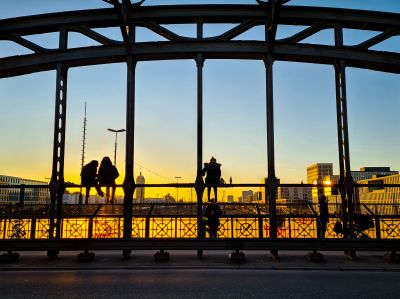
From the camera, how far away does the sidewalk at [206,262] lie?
28.7 feet

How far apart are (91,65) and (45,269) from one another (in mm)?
6024

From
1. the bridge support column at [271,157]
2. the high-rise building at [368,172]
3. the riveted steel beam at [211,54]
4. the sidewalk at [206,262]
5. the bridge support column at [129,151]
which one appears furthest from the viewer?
the high-rise building at [368,172]

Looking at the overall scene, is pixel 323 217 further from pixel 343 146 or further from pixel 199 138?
pixel 199 138

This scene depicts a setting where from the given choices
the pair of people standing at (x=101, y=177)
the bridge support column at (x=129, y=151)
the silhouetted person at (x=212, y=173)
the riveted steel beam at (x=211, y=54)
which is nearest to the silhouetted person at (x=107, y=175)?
the pair of people standing at (x=101, y=177)

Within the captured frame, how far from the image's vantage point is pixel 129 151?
1035 centimetres

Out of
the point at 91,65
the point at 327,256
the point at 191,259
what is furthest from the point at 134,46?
the point at 327,256

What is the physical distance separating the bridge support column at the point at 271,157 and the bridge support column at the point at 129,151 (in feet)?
12.8

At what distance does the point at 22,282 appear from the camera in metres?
7.20

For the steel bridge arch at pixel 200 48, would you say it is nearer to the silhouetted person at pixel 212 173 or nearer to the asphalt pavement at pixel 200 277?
the silhouetted person at pixel 212 173

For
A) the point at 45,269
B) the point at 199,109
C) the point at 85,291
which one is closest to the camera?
the point at 85,291

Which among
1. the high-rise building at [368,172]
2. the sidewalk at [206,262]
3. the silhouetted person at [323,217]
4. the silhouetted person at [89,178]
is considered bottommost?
the sidewalk at [206,262]

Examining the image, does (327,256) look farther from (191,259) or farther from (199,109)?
(199,109)

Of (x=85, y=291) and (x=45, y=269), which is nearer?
(x=85, y=291)

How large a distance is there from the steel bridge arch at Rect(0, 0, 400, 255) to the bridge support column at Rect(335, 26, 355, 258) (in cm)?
3
